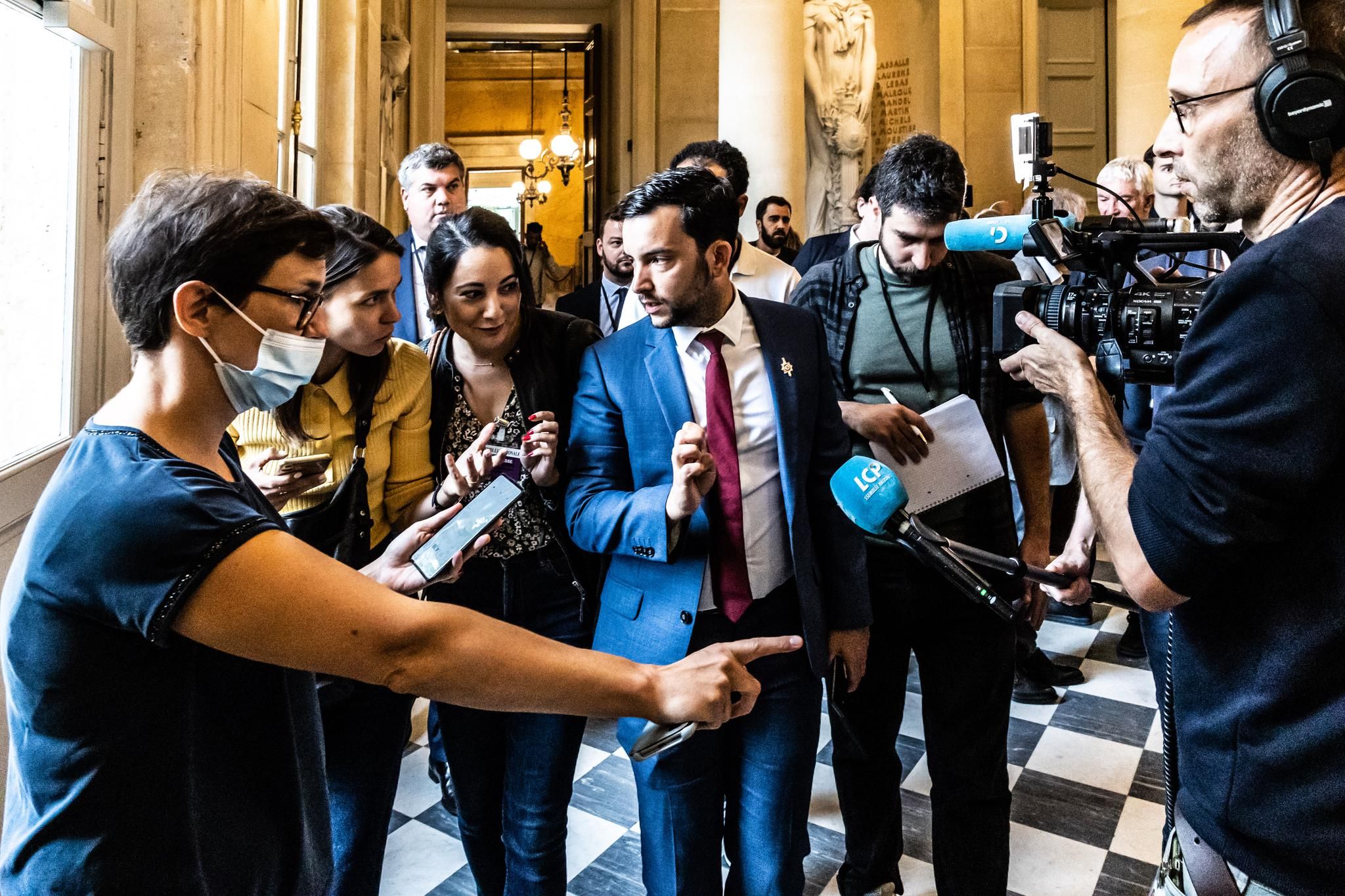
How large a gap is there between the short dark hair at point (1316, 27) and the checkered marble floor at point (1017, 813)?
2.29 m

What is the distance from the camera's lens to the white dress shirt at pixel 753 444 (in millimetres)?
1959

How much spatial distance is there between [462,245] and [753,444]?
890 mm

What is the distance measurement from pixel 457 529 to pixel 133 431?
657 mm

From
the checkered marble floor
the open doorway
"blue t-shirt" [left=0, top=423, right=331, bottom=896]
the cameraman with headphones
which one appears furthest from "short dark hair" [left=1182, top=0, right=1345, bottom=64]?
the open doorway

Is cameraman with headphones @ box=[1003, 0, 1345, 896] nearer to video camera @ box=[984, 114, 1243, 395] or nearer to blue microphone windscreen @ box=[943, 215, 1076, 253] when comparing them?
video camera @ box=[984, 114, 1243, 395]

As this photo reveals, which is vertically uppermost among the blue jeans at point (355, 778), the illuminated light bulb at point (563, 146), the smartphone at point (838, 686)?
the illuminated light bulb at point (563, 146)

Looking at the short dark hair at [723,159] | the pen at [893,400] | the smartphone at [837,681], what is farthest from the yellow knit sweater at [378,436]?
the short dark hair at [723,159]

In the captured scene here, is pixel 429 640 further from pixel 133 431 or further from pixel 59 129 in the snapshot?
pixel 59 129

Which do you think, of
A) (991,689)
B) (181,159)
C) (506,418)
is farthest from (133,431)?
(181,159)

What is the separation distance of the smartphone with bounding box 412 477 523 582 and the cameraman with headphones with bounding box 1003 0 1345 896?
0.99 meters

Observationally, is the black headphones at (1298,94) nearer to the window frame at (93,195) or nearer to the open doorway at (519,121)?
the window frame at (93,195)

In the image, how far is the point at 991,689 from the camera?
2.25 m

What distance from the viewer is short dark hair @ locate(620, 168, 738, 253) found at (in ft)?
6.56

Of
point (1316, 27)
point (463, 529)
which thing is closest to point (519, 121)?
point (463, 529)
